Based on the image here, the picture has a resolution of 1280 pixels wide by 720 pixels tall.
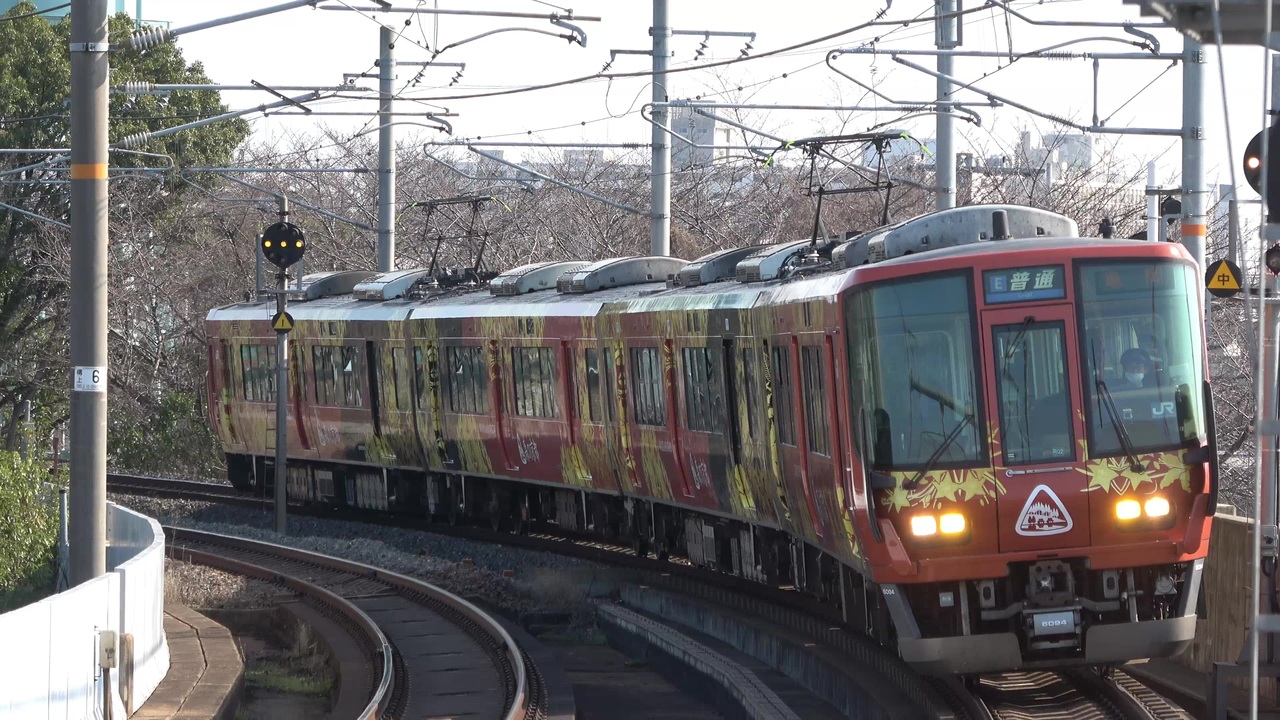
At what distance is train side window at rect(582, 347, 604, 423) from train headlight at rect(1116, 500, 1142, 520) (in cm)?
878

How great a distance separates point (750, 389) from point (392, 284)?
1058cm

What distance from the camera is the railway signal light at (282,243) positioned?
68.2ft

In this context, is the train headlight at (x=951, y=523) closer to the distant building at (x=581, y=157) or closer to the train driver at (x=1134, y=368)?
the train driver at (x=1134, y=368)

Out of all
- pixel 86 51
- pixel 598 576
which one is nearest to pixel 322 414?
pixel 598 576

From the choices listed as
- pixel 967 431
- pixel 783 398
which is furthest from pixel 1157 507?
pixel 783 398

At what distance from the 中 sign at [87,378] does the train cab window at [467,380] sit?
10.5m

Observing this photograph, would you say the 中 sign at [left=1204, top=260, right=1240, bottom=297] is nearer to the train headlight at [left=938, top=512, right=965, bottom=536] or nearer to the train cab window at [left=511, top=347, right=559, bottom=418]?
the train cab window at [left=511, top=347, right=559, bottom=418]

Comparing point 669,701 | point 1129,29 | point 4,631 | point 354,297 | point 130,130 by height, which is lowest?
point 669,701

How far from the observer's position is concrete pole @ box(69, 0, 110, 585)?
10.4 m

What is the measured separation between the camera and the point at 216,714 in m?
10.8

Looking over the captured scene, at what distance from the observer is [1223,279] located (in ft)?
57.9

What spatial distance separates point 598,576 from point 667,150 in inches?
201


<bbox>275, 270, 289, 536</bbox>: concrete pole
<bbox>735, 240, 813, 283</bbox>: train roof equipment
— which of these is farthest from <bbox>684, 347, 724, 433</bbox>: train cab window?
<bbox>275, 270, 289, 536</bbox>: concrete pole

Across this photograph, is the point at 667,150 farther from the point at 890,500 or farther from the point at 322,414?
the point at 890,500
